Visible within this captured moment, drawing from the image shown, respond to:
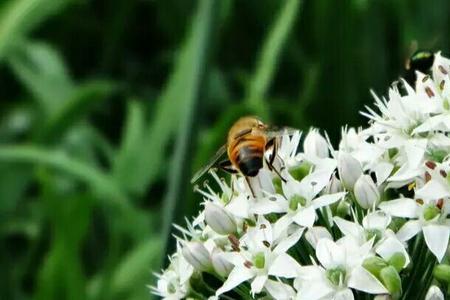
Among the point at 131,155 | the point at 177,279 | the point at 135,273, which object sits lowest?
the point at 135,273

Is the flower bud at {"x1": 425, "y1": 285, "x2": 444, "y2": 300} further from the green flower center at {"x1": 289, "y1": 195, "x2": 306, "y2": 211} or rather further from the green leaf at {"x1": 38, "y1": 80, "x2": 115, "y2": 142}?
the green leaf at {"x1": 38, "y1": 80, "x2": 115, "y2": 142}

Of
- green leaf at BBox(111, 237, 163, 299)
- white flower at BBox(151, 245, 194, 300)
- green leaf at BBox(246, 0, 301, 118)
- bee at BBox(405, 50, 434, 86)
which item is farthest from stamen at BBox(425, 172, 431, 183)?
green leaf at BBox(246, 0, 301, 118)

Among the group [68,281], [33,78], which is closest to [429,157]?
[68,281]

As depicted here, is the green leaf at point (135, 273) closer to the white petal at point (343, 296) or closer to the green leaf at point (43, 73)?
the green leaf at point (43, 73)

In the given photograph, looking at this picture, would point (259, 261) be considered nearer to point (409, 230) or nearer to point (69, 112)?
point (409, 230)

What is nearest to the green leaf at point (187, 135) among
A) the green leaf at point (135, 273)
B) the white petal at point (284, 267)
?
the white petal at point (284, 267)

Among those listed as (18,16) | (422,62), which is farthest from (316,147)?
(18,16)

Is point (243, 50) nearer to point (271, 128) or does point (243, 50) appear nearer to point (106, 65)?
point (106, 65)
